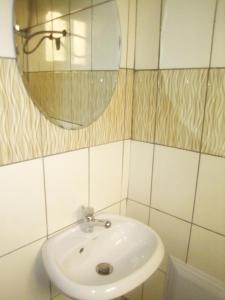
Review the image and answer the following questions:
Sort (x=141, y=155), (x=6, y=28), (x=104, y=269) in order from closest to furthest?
(x=6, y=28), (x=104, y=269), (x=141, y=155)

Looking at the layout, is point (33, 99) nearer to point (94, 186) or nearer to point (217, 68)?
point (94, 186)

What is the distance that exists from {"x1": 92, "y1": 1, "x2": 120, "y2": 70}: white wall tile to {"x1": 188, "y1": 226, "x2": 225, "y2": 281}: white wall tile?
88 centimetres

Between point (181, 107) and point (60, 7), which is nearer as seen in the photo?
point (60, 7)

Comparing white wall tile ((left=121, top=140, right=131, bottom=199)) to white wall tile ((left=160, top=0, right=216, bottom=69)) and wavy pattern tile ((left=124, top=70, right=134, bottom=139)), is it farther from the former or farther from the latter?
white wall tile ((left=160, top=0, right=216, bottom=69))

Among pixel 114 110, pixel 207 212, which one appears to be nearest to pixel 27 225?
pixel 114 110

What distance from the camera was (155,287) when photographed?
4.47ft

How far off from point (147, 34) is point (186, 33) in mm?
213

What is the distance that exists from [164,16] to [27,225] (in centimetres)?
106

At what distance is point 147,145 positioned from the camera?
125cm

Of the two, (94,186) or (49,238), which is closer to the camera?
(49,238)

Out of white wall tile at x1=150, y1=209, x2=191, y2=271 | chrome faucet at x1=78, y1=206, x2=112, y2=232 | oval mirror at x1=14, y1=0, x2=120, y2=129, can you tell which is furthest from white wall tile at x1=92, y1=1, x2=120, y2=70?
white wall tile at x1=150, y1=209, x2=191, y2=271

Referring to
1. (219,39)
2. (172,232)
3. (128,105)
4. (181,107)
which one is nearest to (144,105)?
(128,105)

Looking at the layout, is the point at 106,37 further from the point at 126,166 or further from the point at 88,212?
the point at 88,212

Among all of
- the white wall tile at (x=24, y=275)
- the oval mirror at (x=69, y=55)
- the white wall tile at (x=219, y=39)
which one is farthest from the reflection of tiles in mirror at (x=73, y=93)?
the white wall tile at (x=24, y=275)
